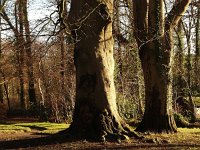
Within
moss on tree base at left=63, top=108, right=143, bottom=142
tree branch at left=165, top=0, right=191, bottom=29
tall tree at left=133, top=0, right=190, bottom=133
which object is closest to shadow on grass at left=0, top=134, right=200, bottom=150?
moss on tree base at left=63, top=108, right=143, bottom=142

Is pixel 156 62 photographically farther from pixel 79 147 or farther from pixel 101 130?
pixel 79 147

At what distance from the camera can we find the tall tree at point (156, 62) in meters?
13.8

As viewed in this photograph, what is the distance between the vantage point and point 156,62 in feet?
45.5

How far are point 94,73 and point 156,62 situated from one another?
8.90 ft

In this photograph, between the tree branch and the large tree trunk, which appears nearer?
the large tree trunk

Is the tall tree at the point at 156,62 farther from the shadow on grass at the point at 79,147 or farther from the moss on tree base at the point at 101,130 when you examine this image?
the shadow on grass at the point at 79,147

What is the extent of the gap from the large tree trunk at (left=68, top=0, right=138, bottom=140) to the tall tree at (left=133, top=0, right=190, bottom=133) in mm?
1903

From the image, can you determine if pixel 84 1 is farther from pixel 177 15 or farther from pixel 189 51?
pixel 189 51

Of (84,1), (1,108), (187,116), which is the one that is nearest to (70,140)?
(84,1)

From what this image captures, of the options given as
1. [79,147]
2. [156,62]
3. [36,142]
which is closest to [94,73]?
[79,147]

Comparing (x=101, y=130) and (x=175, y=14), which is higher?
(x=175, y=14)

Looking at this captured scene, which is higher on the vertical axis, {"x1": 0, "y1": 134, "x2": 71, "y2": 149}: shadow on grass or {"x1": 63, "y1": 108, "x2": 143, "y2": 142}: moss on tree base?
{"x1": 63, "y1": 108, "x2": 143, "y2": 142}: moss on tree base

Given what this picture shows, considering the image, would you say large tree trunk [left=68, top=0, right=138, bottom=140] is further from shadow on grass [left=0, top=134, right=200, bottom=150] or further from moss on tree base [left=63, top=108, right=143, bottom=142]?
shadow on grass [left=0, top=134, right=200, bottom=150]

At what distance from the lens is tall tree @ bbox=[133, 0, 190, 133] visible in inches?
544
